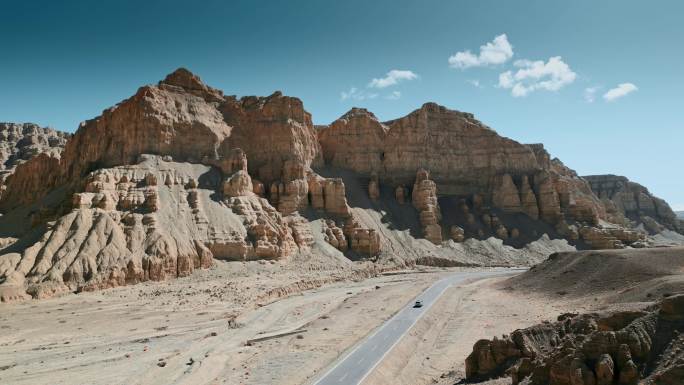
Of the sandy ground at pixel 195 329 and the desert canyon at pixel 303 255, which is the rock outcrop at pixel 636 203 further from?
the sandy ground at pixel 195 329

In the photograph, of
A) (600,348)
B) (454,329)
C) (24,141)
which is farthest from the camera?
(24,141)

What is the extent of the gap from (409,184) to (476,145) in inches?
626

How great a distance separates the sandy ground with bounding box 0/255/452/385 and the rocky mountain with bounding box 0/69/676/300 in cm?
515

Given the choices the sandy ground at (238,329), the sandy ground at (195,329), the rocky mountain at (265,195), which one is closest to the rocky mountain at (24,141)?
the rocky mountain at (265,195)

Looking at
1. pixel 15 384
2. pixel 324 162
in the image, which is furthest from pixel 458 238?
pixel 15 384

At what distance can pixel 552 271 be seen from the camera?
43.9 m

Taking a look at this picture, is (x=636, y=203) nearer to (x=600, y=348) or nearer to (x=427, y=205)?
(x=427, y=205)

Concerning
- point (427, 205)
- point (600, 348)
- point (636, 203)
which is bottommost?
point (600, 348)

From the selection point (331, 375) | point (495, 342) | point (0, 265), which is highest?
point (0, 265)

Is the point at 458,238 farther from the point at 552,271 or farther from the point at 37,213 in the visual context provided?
the point at 37,213

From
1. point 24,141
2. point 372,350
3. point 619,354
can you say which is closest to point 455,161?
point 372,350

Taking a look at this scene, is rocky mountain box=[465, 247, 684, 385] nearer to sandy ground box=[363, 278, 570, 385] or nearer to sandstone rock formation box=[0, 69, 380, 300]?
sandy ground box=[363, 278, 570, 385]

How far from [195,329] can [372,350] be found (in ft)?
43.2

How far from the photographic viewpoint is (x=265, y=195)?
67188 millimetres
